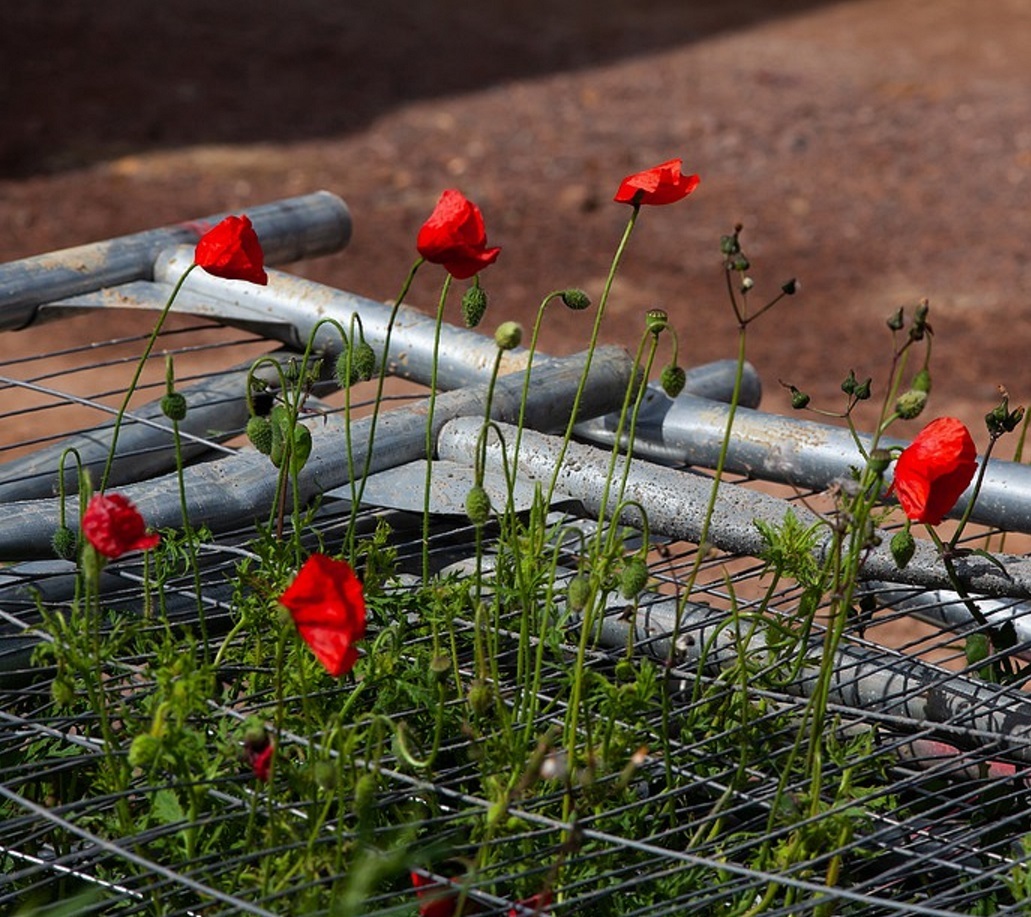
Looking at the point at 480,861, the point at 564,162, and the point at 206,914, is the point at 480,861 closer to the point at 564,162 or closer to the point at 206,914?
the point at 206,914

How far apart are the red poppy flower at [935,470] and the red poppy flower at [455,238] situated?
16.6 inches

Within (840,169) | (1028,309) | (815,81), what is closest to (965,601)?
(1028,309)

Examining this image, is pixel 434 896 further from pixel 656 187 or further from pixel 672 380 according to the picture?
pixel 656 187

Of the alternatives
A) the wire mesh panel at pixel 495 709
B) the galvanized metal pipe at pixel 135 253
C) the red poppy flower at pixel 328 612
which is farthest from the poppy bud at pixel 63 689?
the galvanized metal pipe at pixel 135 253

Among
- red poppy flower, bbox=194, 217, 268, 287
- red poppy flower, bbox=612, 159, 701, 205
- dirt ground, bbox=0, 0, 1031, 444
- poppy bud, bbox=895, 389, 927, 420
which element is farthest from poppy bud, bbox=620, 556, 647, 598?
dirt ground, bbox=0, 0, 1031, 444

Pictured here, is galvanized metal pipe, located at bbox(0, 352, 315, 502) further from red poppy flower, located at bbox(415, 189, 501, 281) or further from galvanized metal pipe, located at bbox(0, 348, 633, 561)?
red poppy flower, located at bbox(415, 189, 501, 281)

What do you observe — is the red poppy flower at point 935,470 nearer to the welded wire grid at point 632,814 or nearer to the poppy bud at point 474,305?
the welded wire grid at point 632,814

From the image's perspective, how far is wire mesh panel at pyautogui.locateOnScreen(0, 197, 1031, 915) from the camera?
4.16 ft

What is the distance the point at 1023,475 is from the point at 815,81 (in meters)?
7.61

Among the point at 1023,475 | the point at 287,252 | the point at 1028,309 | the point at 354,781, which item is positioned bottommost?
the point at 1028,309

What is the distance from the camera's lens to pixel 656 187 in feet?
5.16

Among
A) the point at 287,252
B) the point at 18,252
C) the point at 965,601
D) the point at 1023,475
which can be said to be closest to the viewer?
the point at 965,601

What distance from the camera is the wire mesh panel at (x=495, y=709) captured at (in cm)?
127

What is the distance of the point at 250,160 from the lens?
7941mm
